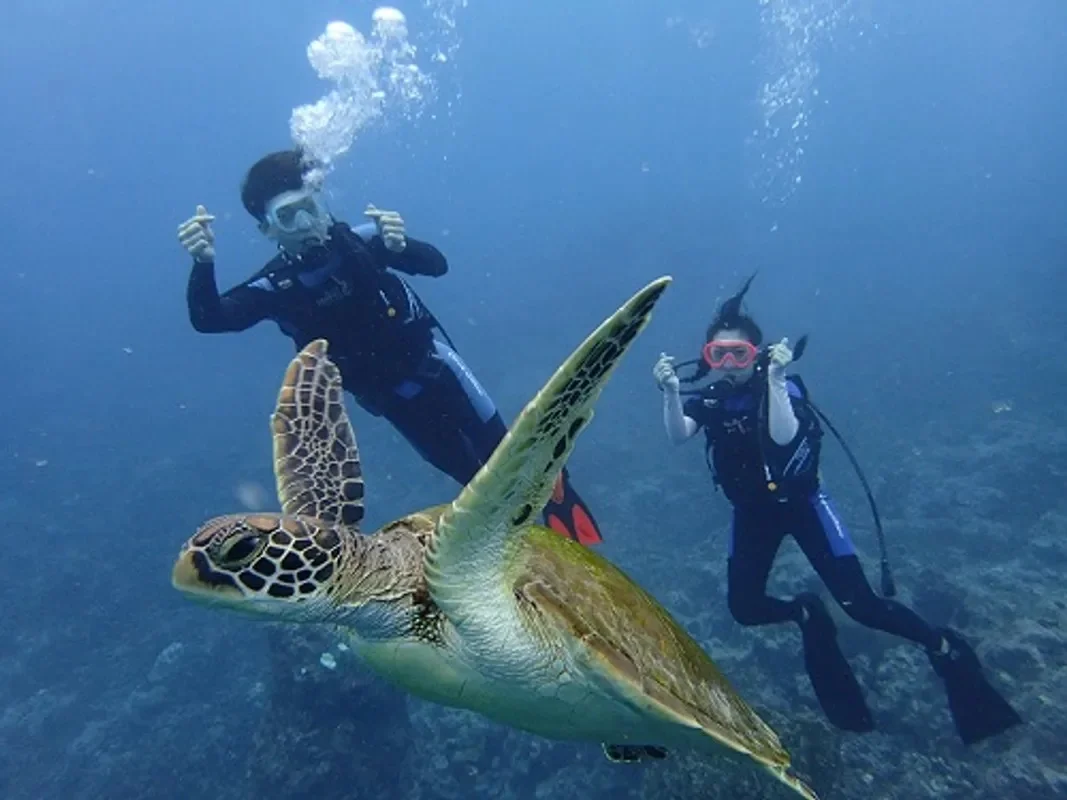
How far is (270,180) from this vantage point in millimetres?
4828

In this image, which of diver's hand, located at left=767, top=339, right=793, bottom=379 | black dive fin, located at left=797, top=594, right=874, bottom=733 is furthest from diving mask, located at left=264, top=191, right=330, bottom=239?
black dive fin, located at left=797, top=594, right=874, bottom=733

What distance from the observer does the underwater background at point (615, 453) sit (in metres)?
6.52

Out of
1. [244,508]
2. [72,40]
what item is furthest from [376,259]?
[72,40]

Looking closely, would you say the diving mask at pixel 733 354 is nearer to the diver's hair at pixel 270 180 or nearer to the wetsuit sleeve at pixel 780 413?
the wetsuit sleeve at pixel 780 413

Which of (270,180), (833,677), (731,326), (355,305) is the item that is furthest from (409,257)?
(833,677)

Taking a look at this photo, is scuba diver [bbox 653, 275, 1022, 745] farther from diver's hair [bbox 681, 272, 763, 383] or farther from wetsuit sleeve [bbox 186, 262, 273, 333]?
wetsuit sleeve [bbox 186, 262, 273, 333]

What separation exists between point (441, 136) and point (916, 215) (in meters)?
91.3

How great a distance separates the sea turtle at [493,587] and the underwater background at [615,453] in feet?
10.1

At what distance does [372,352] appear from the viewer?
16.4ft

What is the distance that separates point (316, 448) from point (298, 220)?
292 centimetres

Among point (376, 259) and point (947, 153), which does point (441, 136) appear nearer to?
point (947, 153)

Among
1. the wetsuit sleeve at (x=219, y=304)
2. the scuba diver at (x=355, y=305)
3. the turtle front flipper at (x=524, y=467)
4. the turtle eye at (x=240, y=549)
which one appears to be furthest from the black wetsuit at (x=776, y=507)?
the turtle eye at (x=240, y=549)

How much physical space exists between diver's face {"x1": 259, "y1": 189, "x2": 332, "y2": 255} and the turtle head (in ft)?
11.9

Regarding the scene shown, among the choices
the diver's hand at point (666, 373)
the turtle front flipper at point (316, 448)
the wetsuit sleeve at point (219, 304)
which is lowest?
the turtle front flipper at point (316, 448)
